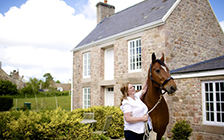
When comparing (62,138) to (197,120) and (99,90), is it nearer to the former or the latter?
(197,120)

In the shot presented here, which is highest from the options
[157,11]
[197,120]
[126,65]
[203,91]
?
[157,11]

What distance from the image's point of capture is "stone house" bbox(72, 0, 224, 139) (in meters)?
8.95

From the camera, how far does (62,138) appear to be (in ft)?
16.9

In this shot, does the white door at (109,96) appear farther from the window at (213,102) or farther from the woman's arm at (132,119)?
the woman's arm at (132,119)

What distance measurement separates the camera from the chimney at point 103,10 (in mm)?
19625

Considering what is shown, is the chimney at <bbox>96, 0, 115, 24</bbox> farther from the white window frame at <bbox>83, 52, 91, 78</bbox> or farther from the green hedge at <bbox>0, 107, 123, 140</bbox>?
the green hedge at <bbox>0, 107, 123, 140</bbox>

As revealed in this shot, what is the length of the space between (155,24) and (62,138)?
25.5ft

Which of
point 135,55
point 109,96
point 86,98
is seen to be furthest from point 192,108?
point 86,98

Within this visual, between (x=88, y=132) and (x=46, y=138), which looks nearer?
(x=46, y=138)

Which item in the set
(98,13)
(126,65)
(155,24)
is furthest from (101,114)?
(98,13)

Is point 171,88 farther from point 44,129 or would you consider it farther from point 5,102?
point 5,102

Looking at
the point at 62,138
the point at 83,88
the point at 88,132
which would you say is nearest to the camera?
the point at 62,138

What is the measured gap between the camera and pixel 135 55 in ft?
38.8

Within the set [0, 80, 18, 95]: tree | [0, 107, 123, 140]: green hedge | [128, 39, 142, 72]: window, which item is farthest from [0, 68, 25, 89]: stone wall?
[0, 107, 123, 140]: green hedge
